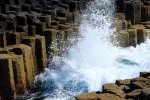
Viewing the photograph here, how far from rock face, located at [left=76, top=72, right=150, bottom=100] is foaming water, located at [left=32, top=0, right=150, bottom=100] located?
164 centimetres

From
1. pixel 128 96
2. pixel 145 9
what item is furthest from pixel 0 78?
pixel 145 9

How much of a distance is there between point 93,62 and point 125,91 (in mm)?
4050

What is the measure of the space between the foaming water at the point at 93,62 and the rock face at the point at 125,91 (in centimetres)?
164

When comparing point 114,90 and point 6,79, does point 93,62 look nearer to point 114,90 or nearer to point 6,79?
point 6,79

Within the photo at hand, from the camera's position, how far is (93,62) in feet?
39.4

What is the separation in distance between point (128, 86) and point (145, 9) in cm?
684

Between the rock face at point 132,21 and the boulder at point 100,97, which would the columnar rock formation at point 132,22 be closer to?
the rock face at point 132,21

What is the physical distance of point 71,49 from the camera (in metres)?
12.1

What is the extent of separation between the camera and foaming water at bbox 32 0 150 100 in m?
10.4

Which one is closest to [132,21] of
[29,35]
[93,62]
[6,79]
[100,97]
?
[93,62]

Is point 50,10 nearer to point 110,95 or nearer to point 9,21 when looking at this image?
point 9,21

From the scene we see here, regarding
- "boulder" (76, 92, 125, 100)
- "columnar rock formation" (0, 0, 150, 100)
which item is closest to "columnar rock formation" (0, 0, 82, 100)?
"columnar rock formation" (0, 0, 150, 100)

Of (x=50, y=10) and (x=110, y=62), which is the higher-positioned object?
(x=50, y=10)

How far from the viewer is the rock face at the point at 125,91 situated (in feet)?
24.7
